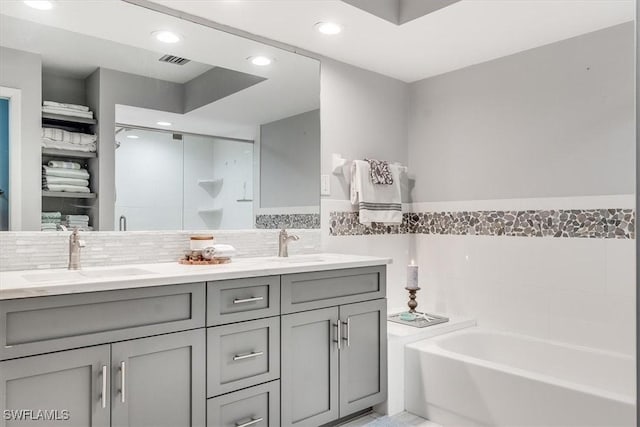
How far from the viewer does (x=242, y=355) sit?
2.00 m

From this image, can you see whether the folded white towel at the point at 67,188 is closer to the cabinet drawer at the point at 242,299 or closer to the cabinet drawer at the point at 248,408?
the cabinet drawer at the point at 242,299

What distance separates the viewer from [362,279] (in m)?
2.52

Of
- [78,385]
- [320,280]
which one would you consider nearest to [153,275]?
[78,385]

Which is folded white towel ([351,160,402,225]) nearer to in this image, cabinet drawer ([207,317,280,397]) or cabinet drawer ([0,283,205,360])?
cabinet drawer ([207,317,280,397])

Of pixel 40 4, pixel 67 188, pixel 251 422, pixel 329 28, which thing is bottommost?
pixel 251 422

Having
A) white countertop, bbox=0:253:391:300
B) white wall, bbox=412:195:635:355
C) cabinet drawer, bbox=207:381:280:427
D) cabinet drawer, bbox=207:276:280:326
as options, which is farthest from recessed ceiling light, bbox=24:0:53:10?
white wall, bbox=412:195:635:355

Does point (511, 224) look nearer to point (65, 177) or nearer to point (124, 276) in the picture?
point (124, 276)

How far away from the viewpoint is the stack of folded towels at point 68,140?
2021 millimetres

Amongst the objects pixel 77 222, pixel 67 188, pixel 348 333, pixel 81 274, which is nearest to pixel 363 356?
pixel 348 333

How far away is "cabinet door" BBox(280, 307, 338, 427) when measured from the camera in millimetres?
2158

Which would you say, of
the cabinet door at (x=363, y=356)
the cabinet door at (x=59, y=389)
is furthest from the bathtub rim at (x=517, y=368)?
the cabinet door at (x=59, y=389)

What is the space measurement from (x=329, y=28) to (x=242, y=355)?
176cm

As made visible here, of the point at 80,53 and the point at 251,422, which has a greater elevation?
the point at 80,53

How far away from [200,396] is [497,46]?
2.54 m
